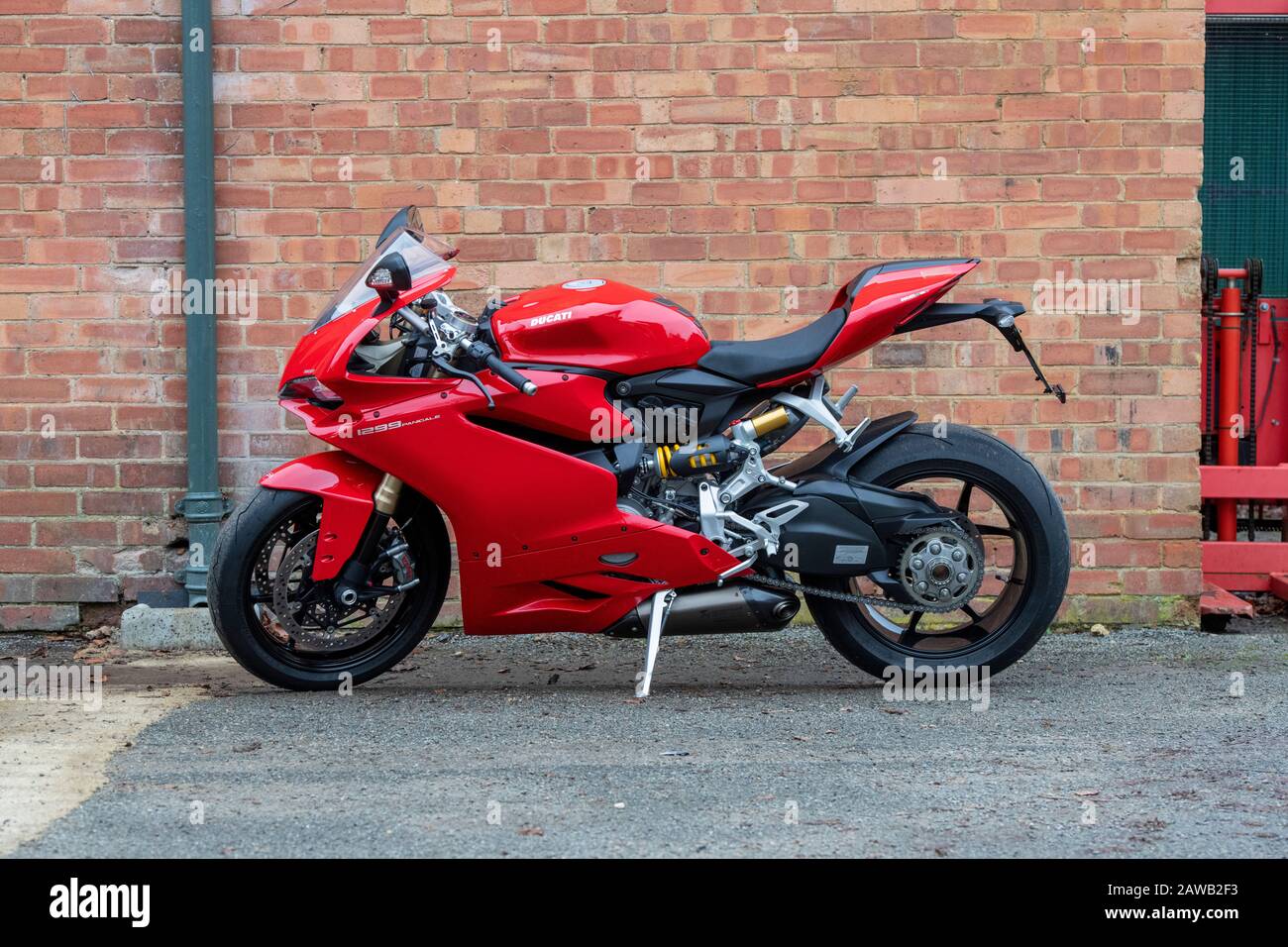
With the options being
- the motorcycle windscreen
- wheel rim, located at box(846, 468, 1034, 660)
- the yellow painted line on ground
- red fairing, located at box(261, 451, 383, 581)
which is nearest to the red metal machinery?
wheel rim, located at box(846, 468, 1034, 660)

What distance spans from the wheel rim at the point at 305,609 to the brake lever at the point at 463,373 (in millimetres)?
556

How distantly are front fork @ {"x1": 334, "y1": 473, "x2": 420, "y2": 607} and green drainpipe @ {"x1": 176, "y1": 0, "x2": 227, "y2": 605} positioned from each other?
4.99 ft

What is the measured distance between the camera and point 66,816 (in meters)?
3.52

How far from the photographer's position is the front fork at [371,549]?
4660 millimetres

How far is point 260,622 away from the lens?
4719 millimetres

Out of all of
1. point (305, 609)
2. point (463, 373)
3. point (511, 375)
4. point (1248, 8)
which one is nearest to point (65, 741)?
A: point (305, 609)

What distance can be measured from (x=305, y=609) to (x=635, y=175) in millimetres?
2351

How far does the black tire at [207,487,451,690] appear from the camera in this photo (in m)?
4.64

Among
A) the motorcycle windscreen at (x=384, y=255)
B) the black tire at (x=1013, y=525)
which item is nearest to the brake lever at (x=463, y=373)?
the motorcycle windscreen at (x=384, y=255)

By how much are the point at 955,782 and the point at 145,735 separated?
238 cm

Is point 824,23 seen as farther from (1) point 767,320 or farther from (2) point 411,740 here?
(2) point 411,740

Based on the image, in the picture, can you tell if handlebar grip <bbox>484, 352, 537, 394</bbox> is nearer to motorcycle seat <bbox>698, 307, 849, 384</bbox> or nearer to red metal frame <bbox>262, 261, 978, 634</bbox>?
red metal frame <bbox>262, 261, 978, 634</bbox>

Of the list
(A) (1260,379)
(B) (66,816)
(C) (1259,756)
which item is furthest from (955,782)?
(A) (1260,379)

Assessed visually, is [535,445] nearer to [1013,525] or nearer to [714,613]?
[714,613]
